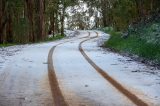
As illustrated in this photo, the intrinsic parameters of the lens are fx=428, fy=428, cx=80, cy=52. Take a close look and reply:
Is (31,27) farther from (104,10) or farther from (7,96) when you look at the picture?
(104,10)

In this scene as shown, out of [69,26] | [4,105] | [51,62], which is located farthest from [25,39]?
[69,26]

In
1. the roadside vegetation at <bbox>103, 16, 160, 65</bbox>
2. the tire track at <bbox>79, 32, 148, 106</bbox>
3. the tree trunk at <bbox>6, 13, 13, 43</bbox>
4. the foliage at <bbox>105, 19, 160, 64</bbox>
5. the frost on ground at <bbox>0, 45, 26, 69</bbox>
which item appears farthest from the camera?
the tree trunk at <bbox>6, 13, 13, 43</bbox>

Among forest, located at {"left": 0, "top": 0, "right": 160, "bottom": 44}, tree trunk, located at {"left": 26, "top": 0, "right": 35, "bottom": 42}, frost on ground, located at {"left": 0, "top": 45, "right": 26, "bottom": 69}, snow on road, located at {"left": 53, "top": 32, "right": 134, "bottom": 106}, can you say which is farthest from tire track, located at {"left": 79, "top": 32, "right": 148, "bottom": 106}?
tree trunk, located at {"left": 26, "top": 0, "right": 35, "bottom": 42}

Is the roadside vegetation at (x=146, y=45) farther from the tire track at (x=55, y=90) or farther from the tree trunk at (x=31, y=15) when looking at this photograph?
the tree trunk at (x=31, y=15)

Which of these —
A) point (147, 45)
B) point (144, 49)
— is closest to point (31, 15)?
point (147, 45)

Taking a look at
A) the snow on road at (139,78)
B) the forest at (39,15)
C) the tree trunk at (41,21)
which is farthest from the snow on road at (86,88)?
the tree trunk at (41,21)

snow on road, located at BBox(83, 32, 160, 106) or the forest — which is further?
the forest

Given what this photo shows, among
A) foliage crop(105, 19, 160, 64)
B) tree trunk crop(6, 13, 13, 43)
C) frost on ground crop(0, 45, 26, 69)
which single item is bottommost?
tree trunk crop(6, 13, 13, 43)

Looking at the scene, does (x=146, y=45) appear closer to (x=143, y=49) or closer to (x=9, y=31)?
(x=143, y=49)

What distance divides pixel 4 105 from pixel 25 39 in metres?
49.4

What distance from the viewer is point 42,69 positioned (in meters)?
14.1

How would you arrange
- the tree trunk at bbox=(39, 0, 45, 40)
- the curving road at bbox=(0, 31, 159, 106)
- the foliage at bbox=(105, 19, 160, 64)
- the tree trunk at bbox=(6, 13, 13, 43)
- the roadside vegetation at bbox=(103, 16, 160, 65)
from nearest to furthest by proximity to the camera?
the curving road at bbox=(0, 31, 159, 106)
the roadside vegetation at bbox=(103, 16, 160, 65)
the foliage at bbox=(105, 19, 160, 64)
the tree trunk at bbox=(39, 0, 45, 40)
the tree trunk at bbox=(6, 13, 13, 43)

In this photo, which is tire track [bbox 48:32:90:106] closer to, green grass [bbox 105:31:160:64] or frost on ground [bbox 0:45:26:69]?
frost on ground [bbox 0:45:26:69]

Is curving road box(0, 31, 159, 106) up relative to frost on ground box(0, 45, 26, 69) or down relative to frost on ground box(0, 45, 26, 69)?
up
